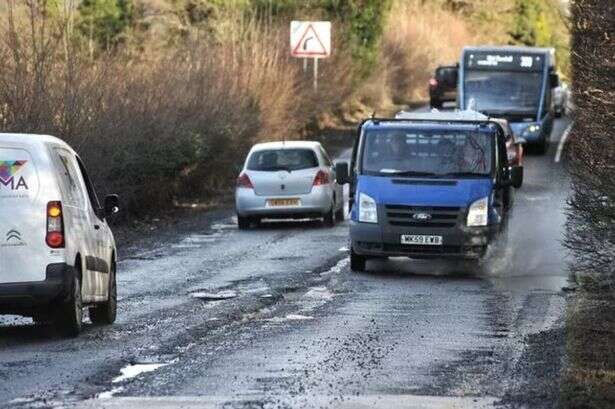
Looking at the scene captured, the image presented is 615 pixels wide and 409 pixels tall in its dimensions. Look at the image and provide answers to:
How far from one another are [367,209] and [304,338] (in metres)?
8.01

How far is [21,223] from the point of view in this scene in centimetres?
1423

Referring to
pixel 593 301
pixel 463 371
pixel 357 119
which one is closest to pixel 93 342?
pixel 463 371

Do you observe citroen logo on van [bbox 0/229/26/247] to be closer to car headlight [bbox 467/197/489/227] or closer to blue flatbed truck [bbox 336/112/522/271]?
blue flatbed truck [bbox 336/112/522/271]

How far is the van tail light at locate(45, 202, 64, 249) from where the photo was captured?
14352 millimetres

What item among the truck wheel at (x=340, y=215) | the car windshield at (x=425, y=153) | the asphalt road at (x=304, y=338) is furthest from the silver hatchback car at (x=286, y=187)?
the car windshield at (x=425, y=153)

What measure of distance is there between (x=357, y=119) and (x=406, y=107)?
7.09 meters

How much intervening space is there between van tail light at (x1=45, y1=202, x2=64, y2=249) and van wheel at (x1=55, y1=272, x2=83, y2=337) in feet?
1.41

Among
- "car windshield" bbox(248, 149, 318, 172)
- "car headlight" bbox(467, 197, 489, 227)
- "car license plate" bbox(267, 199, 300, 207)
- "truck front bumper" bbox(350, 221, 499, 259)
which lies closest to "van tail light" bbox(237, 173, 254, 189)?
"car windshield" bbox(248, 149, 318, 172)

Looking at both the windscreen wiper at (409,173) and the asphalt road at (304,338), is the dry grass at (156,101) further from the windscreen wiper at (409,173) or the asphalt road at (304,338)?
the windscreen wiper at (409,173)

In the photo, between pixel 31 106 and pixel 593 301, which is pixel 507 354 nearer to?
pixel 593 301

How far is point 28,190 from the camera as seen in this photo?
14289 millimetres

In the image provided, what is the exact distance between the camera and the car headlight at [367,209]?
74.3 feet

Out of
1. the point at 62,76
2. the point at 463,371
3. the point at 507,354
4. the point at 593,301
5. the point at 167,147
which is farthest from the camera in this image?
the point at 167,147

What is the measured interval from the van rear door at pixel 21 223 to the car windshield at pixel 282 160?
55.3 feet
